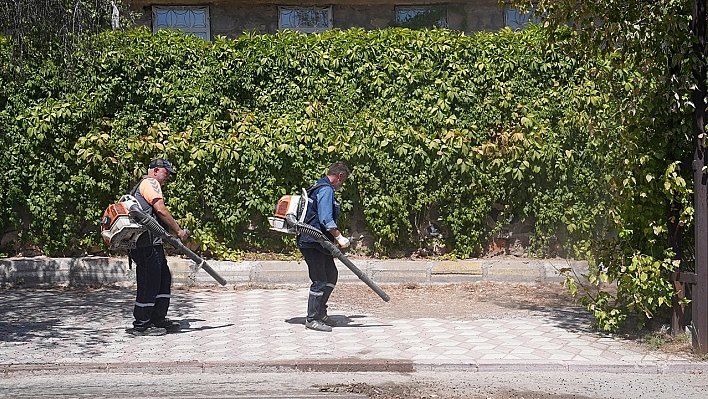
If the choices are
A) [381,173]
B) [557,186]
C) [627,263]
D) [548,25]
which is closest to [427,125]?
[381,173]

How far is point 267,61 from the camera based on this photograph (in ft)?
42.0

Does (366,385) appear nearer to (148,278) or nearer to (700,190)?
(148,278)

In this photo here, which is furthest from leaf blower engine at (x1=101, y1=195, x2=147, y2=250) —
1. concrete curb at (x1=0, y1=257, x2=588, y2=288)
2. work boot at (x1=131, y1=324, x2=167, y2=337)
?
concrete curb at (x1=0, y1=257, x2=588, y2=288)

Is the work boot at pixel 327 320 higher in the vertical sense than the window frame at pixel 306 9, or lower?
lower

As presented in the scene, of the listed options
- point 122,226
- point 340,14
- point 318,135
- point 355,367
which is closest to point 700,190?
point 355,367

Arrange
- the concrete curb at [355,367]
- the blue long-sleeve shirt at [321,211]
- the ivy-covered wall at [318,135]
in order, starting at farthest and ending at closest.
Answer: the ivy-covered wall at [318,135] < the blue long-sleeve shirt at [321,211] < the concrete curb at [355,367]

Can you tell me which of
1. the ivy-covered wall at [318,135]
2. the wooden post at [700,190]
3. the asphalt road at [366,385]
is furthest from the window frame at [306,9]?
the asphalt road at [366,385]

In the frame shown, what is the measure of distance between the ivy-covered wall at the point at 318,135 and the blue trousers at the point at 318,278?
3.40m

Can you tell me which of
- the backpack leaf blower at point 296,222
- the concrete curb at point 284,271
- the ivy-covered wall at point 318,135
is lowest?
the concrete curb at point 284,271

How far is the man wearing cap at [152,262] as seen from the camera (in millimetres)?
8688

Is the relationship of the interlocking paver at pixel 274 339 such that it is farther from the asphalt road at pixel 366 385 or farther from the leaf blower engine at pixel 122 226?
the leaf blower engine at pixel 122 226

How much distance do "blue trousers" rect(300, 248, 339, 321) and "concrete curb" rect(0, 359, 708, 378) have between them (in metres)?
1.59

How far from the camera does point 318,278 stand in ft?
29.8

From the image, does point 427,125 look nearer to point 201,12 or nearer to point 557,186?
point 557,186
